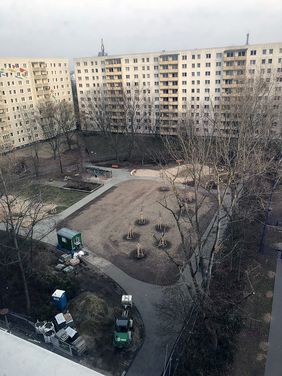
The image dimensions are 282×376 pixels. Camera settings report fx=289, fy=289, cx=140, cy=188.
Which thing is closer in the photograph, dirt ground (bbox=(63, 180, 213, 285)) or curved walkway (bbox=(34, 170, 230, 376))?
curved walkway (bbox=(34, 170, 230, 376))

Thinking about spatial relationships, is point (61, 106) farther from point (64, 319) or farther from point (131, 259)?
point (64, 319)

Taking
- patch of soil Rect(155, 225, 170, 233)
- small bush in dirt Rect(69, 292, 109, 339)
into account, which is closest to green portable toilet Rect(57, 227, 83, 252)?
small bush in dirt Rect(69, 292, 109, 339)

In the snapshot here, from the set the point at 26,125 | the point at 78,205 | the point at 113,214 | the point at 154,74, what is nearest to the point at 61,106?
the point at 26,125

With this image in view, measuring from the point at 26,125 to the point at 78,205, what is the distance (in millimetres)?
31285

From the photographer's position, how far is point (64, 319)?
14672 millimetres

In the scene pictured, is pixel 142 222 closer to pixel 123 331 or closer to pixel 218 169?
pixel 218 169

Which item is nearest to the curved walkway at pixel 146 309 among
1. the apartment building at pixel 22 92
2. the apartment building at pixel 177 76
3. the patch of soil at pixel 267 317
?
the patch of soil at pixel 267 317

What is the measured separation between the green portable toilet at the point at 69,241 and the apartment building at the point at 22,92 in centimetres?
2884

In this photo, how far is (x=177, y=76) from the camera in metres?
52.5

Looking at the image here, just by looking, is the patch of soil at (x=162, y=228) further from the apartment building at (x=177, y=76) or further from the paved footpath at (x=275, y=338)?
the apartment building at (x=177, y=76)

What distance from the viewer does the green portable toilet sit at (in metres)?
21.2

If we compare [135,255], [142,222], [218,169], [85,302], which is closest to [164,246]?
[135,255]

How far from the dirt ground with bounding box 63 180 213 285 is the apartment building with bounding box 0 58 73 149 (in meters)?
23.9

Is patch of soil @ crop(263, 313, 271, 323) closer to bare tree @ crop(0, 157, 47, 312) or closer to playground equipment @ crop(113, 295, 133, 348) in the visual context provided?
playground equipment @ crop(113, 295, 133, 348)
